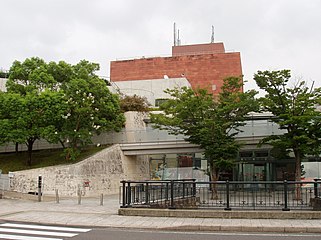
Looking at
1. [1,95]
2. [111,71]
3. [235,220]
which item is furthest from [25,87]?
[111,71]

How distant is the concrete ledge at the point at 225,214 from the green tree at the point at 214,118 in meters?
12.5

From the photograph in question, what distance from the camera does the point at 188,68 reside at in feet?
210

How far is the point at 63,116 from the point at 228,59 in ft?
133

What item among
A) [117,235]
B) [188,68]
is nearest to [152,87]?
[188,68]

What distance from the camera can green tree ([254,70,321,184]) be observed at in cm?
2294

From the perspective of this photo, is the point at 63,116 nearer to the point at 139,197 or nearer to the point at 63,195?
the point at 63,195

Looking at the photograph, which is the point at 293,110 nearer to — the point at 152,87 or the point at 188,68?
the point at 152,87

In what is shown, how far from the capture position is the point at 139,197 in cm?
1490

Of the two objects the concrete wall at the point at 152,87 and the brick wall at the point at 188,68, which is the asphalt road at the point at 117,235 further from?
the brick wall at the point at 188,68

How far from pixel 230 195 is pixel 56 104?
18165 millimetres

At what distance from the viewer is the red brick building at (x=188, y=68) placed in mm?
62719

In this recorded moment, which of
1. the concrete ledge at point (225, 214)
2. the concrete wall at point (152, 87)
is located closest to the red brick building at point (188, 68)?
the concrete wall at point (152, 87)

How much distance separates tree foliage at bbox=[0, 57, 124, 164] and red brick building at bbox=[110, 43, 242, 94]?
3187 cm

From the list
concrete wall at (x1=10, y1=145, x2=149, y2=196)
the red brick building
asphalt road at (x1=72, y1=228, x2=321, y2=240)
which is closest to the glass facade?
concrete wall at (x1=10, y1=145, x2=149, y2=196)
